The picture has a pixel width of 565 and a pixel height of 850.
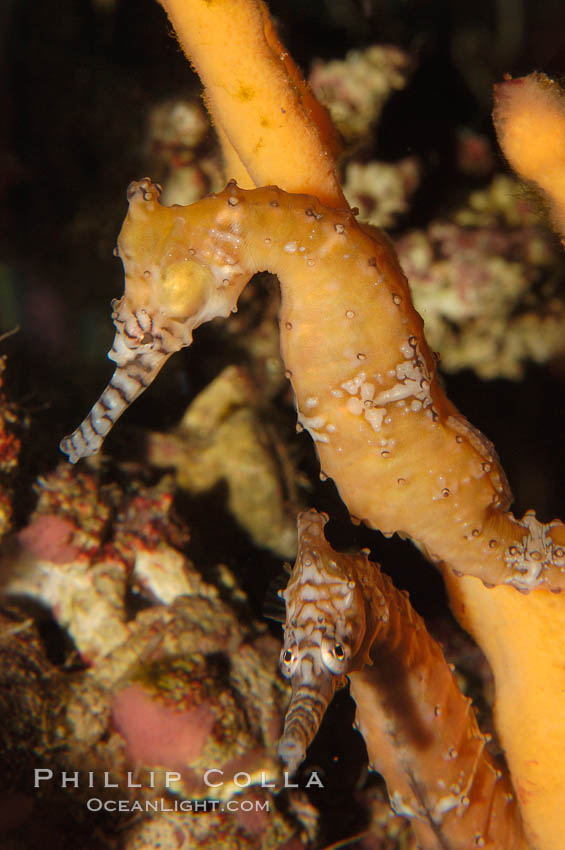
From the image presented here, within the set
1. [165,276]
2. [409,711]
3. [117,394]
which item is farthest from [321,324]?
[409,711]

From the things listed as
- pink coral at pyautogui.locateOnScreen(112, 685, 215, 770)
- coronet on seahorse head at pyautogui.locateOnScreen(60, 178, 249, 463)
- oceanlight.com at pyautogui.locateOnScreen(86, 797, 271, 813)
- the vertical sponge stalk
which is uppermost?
the vertical sponge stalk

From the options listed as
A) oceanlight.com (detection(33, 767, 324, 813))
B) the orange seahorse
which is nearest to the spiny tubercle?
the orange seahorse

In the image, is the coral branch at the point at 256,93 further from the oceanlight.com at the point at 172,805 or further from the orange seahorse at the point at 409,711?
the oceanlight.com at the point at 172,805

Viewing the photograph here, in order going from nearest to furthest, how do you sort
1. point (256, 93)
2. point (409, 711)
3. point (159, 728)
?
point (256, 93), point (409, 711), point (159, 728)

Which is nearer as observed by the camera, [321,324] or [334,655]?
[334,655]

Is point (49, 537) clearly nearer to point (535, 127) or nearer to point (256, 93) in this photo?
point (256, 93)

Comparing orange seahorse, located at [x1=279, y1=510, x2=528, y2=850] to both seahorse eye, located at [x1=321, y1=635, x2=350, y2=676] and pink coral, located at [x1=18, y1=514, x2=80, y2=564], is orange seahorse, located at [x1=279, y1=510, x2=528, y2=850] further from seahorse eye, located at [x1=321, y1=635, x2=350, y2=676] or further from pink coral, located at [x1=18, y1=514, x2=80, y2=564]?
pink coral, located at [x1=18, y1=514, x2=80, y2=564]

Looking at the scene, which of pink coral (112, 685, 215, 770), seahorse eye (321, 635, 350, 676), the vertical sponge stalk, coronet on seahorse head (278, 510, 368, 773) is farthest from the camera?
pink coral (112, 685, 215, 770)

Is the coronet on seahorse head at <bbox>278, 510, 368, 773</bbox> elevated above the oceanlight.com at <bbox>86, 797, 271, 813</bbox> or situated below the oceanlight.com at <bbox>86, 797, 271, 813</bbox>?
above

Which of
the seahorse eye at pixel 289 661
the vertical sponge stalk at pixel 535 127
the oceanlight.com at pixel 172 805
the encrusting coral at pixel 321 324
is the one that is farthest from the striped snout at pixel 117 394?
the oceanlight.com at pixel 172 805
